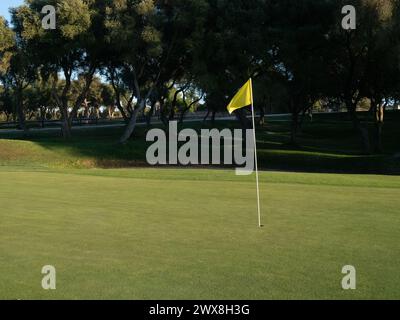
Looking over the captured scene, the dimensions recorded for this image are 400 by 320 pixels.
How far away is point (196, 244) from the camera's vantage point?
9.05 meters

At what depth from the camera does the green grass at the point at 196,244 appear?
6.71 m

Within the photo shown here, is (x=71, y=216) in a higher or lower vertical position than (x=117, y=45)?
lower

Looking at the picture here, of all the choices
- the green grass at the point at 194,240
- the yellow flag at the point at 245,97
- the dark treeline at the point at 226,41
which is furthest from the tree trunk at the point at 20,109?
the yellow flag at the point at 245,97

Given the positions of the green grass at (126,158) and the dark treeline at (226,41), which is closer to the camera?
the green grass at (126,158)

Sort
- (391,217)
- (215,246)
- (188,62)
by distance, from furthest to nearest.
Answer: (188,62)
(391,217)
(215,246)

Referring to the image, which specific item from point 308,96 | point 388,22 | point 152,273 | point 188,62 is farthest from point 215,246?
point 308,96

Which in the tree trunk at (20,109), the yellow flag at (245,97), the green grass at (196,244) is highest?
the tree trunk at (20,109)

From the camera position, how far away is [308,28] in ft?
131

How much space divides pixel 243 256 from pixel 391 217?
16.2 ft

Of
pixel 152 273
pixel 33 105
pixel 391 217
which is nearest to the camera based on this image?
pixel 152 273

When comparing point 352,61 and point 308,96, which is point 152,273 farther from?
point 308,96

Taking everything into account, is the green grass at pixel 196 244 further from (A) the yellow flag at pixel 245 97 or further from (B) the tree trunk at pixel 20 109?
(B) the tree trunk at pixel 20 109

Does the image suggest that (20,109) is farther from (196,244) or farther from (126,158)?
(196,244)

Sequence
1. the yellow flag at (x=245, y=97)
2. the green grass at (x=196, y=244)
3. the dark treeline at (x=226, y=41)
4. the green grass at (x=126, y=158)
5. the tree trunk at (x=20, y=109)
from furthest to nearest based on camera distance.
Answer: the tree trunk at (x=20, y=109) < the dark treeline at (x=226, y=41) < the green grass at (x=126, y=158) < the yellow flag at (x=245, y=97) < the green grass at (x=196, y=244)
